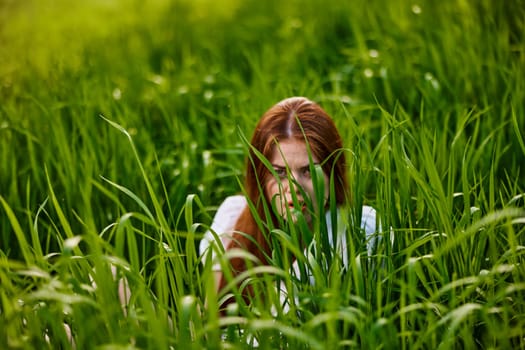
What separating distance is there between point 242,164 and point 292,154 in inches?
24.8

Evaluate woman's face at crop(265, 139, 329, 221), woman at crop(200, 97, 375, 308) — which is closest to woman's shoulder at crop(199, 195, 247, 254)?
woman at crop(200, 97, 375, 308)

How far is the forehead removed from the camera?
192 centimetres

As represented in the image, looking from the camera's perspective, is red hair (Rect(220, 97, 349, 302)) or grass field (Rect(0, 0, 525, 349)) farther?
red hair (Rect(220, 97, 349, 302))

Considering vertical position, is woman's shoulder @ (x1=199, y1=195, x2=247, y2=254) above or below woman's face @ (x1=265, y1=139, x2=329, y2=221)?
below

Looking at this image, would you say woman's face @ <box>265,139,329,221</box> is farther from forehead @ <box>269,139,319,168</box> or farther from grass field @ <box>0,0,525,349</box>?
grass field @ <box>0,0,525,349</box>

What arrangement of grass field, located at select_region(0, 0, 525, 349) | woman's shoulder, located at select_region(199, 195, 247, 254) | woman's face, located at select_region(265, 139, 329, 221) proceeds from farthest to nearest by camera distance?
woman's shoulder, located at select_region(199, 195, 247, 254) → woman's face, located at select_region(265, 139, 329, 221) → grass field, located at select_region(0, 0, 525, 349)

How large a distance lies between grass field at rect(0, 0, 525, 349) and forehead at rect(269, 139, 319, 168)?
14 cm

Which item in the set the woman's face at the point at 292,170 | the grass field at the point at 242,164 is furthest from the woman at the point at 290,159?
the grass field at the point at 242,164

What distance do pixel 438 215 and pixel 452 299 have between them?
1.01 ft

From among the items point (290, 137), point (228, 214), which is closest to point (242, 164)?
point (228, 214)

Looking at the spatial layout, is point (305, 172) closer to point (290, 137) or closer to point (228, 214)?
point (290, 137)

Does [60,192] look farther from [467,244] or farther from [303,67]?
[303,67]

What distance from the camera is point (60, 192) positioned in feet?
7.48

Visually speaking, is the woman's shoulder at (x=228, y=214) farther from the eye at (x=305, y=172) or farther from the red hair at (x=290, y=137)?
the eye at (x=305, y=172)
